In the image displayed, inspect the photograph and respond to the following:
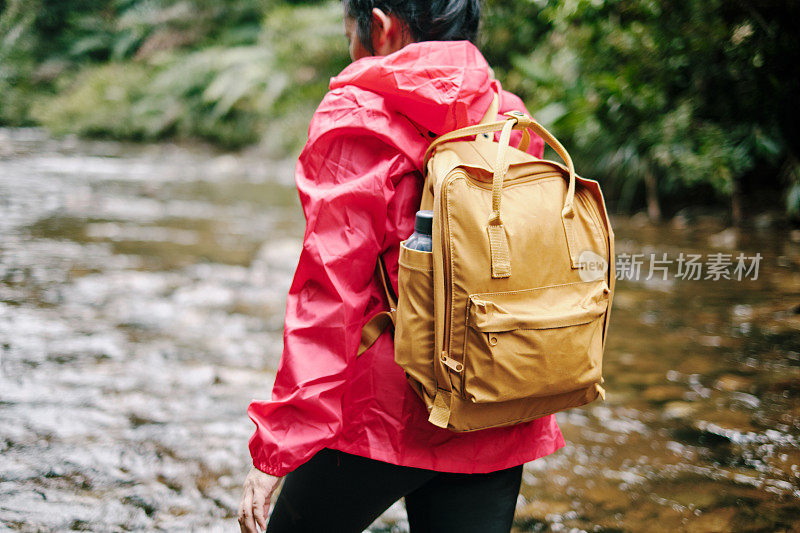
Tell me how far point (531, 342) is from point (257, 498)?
1.90 ft

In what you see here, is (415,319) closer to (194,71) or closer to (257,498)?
(257,498)

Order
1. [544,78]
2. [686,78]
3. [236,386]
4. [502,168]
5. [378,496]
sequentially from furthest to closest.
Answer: [544,78], [686,78], [236,386], [378,496], [502,168]

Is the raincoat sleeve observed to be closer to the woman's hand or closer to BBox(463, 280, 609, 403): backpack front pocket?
the woman's hand

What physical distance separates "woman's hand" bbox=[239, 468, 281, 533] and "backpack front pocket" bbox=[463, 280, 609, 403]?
0.41 metres

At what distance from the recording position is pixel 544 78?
7.37m

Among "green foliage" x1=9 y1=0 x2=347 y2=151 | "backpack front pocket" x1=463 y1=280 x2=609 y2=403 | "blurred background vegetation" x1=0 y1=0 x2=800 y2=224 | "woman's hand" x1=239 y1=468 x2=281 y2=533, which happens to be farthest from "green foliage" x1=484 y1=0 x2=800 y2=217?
"green foliage" x1=9 y1=0 x2=347 y2=151

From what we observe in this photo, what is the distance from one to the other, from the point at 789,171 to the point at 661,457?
3.84m

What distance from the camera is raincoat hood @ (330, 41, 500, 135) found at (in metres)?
1.14

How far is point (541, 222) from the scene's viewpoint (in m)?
1.14

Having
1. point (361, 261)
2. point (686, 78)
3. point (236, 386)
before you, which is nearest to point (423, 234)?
point (361, 261)

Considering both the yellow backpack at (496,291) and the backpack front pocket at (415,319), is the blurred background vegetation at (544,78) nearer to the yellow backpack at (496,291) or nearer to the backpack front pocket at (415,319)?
the yellow backpack at (496,291)

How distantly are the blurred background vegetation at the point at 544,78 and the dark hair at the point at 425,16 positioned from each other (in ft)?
6.58

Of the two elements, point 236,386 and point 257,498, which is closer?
point 257,498

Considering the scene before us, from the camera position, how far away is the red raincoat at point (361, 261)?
1131 millimetres
